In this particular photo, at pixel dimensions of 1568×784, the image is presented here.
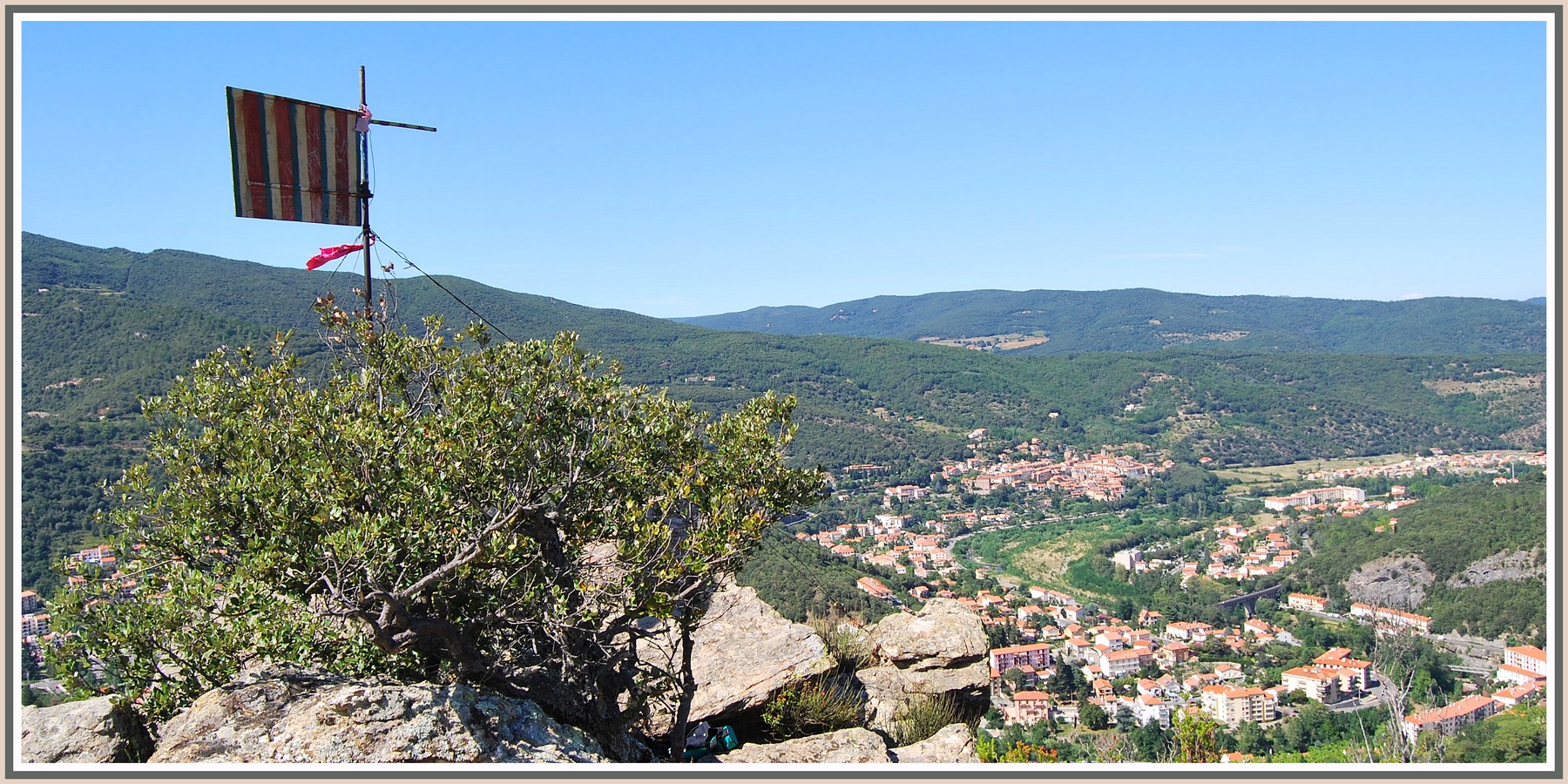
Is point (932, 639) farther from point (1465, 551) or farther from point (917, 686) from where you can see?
point (1465, 551)

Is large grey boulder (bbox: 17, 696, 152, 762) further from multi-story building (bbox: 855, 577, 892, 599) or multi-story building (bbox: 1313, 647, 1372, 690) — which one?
multi-story building (bbox: 1313, 647, 1372, 690)

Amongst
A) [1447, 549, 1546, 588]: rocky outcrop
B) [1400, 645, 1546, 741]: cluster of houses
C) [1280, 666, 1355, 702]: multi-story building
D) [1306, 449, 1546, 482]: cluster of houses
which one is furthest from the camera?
[1306, 449, 1546, 482]: cluster of houses

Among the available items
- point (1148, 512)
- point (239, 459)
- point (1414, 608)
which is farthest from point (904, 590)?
point (1148, 512)

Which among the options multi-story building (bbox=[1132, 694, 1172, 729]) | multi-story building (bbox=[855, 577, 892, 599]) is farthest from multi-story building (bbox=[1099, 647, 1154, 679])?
multi-story building (bbox=[855, 577, 892, 599])

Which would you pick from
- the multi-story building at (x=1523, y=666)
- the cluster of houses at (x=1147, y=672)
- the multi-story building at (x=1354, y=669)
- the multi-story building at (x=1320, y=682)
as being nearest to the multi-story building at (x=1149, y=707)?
the cluster of houses at (x=1147, y=672)

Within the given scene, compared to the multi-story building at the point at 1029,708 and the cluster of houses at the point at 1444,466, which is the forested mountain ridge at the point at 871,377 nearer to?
the cluster of houses at the point at 1444,466

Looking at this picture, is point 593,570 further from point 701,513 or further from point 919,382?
point 919,382
